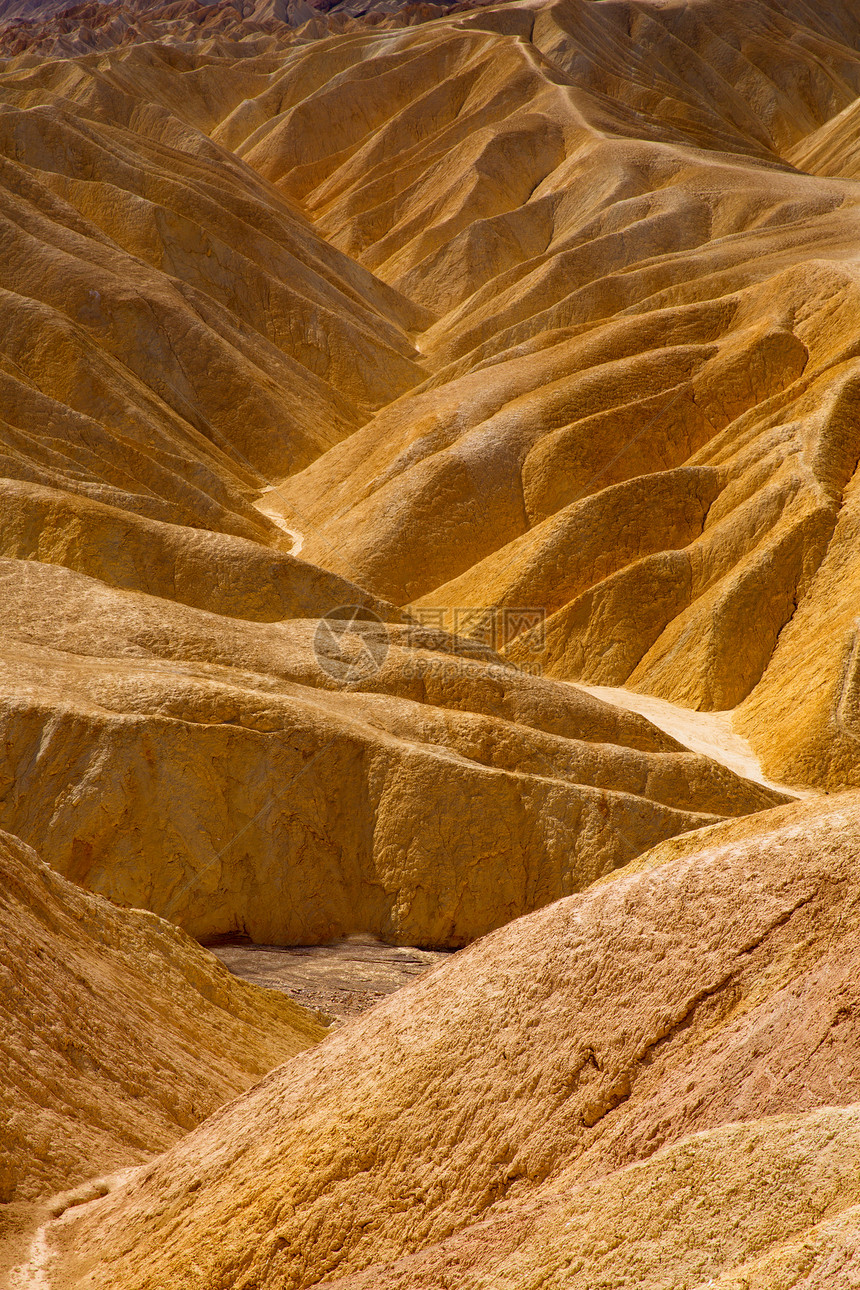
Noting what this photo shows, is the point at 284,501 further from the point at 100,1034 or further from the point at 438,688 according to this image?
the point at 100,1034

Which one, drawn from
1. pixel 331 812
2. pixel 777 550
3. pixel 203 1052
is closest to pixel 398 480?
pixel 777 550

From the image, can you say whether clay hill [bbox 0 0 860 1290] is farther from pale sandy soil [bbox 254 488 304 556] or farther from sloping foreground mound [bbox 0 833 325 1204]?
pale sandy soil [bbox 254 488 304 556]

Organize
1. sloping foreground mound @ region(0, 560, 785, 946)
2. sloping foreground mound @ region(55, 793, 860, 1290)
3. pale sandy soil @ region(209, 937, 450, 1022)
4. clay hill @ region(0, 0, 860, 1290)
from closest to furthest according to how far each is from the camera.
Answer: sloping foreground mound @ region(55, 793, 860, 1290)
clay hill @ region(0, 0, 860, 1290)
pale sandy soil @ region(209, 937, 450, 1022)
sloping foreground mound @ region(0, 560, 785, 946)

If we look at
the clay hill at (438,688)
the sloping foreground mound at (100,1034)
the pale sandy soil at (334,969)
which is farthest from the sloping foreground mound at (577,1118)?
the pale sandy soil at (334,969)

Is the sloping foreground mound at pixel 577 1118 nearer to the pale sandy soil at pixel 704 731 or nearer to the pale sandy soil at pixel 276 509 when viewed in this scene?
the pale sandy soil at pixel 704 731

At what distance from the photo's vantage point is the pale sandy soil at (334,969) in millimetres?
14016

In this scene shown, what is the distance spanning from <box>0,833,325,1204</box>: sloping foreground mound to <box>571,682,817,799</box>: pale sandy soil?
14.5m

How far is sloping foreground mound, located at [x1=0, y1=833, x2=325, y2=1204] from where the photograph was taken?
25.7ft

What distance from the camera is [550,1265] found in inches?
191

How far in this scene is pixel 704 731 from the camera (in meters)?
26.9

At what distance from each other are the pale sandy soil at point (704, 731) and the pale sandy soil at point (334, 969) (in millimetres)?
9939

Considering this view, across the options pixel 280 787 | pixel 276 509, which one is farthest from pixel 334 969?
pixel 276 509

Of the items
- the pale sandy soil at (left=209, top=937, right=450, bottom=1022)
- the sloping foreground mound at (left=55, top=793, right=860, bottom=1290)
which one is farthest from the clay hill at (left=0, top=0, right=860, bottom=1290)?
the pale sandy soil at (left=209, top=937, right=450, bottom=1022)

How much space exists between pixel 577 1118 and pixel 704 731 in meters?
22.0
